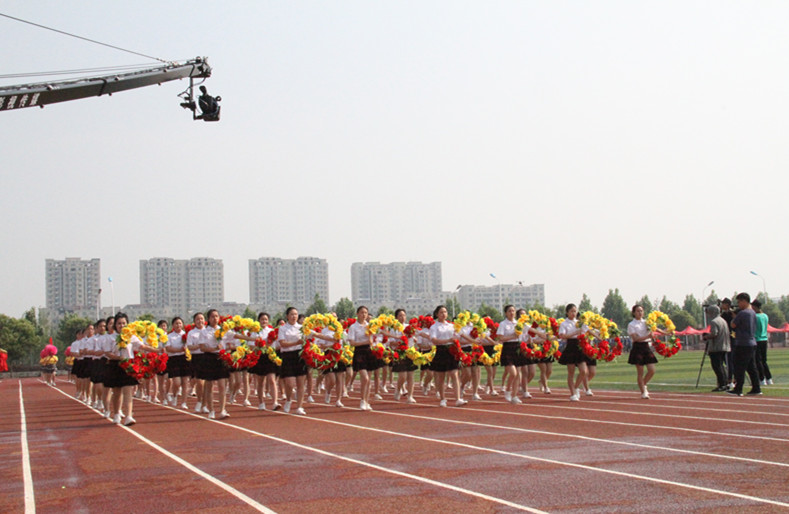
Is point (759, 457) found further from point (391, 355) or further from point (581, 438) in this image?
point (391, 355)

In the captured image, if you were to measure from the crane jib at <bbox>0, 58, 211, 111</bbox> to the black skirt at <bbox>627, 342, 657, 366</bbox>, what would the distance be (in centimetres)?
1234

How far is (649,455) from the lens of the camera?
990 cm

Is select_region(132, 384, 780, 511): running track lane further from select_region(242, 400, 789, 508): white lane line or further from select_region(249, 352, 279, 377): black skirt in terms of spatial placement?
select_region(249, 352, 279, 377): black skirt

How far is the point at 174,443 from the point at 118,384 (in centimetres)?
371

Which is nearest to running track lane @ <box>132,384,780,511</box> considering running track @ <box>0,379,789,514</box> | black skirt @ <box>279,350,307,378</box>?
running track @ <box>0,379,789,514</box>

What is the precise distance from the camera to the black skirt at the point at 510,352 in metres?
18.9

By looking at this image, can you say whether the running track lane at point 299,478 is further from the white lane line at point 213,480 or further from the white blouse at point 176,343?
the white blouse at point 176,343

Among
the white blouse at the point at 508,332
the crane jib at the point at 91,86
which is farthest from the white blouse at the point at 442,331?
the crane jib at the point at 91,86

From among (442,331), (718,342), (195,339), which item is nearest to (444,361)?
(442,331)

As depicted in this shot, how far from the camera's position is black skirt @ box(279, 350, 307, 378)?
17.8m

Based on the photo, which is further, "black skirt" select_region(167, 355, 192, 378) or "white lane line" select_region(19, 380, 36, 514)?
"black skirt" select_region(167, 355, 192, 378)

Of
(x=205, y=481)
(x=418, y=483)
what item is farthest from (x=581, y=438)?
(x=205, y=481)

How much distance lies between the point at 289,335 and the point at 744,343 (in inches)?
344

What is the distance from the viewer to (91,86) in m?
22.7
